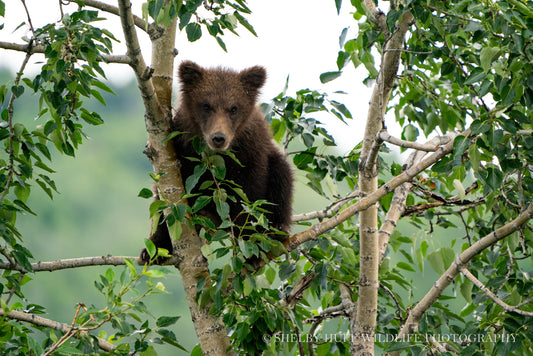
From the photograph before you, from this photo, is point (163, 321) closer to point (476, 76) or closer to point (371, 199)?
point (371, 199)

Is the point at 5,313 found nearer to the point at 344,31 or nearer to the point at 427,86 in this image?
the point at 344,31

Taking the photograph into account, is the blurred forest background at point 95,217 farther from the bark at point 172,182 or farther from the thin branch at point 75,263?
the thin branch at point 75,263

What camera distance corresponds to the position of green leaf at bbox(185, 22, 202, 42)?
2910 mm

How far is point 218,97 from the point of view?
485cm

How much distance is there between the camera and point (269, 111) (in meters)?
3.77

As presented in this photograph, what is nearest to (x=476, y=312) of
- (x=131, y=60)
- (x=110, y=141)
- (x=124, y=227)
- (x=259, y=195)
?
(x=259, y=195)

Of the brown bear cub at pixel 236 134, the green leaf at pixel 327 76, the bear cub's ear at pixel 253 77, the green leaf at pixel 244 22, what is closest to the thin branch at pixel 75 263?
the brown bear cub at pixel 236 134

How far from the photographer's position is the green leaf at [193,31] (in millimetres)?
2910

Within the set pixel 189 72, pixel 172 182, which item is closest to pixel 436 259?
pixel 172 182

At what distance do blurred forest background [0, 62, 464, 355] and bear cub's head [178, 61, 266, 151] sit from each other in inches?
419

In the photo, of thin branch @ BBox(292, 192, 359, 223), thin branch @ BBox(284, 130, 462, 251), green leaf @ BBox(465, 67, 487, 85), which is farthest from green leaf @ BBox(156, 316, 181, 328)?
green leaf @ BBox(465, 67, 487, 85)

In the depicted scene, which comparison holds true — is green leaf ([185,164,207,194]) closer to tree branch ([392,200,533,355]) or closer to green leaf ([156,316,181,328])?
green leaf ([156,316,181,328])

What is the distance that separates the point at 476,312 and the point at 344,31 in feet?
→ 7.38

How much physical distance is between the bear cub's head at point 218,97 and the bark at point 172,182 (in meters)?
0.82
